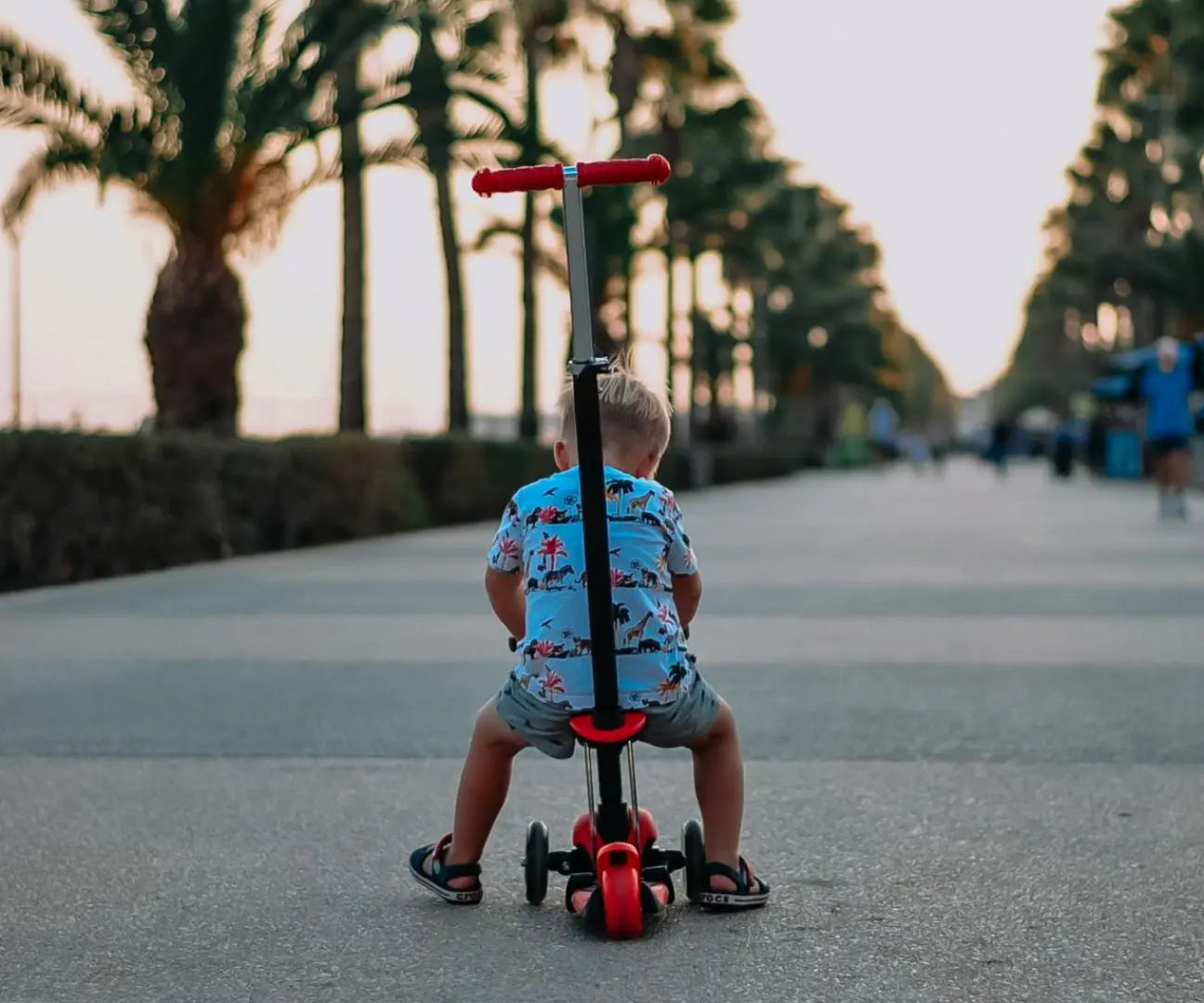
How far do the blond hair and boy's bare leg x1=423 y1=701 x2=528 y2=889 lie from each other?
0.60 metres

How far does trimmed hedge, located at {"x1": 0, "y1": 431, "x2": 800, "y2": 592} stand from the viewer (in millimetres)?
13633

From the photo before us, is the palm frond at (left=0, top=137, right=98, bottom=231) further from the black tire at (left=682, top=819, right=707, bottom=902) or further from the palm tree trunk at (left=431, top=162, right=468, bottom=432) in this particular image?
the black tire at (left=682, top=819, right=707, bottom=902)

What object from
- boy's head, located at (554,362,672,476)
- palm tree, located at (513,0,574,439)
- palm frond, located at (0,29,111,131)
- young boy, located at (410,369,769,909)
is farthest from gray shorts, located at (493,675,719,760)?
palm tree, located at (513,0,574,439)

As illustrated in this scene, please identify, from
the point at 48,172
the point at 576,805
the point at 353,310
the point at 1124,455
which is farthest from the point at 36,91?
the point at 1124,455

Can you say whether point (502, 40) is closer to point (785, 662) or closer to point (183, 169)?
point (183, 169)

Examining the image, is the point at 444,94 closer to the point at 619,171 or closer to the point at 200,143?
the point at 200,143

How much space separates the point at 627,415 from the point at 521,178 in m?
0.55

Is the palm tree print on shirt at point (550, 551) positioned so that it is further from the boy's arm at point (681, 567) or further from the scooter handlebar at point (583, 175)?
the scooter handlebar at point (583, 175)

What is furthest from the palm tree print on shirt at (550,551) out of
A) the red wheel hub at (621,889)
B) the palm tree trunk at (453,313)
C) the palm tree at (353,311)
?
the palm tree trunk at (453,313)

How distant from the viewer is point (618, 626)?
4285 mm

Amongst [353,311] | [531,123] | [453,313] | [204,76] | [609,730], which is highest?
[531,123]

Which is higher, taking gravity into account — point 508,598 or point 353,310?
point 353,310

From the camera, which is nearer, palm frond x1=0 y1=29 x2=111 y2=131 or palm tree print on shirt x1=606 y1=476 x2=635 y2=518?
palm tree print on shirt x1=606 y1=476 x2=635 y2=518

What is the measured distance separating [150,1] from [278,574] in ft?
21.8
